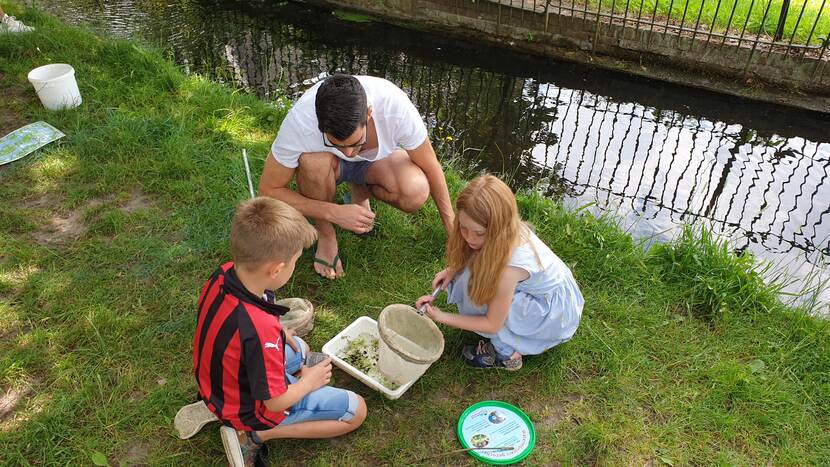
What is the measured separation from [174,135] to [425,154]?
1945 mm

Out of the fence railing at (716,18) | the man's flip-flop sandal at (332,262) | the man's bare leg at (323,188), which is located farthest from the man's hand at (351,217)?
the fence railing at (716,18)

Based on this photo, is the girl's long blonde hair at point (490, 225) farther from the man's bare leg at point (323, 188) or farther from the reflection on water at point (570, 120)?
the reflection on water at point (570, 120)

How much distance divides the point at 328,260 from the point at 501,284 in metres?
1.07

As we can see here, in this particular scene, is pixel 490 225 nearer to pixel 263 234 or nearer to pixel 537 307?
pixel 537 307

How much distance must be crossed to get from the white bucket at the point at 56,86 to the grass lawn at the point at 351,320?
1.21 ft

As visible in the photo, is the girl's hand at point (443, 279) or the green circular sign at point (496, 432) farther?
the girl's hand at point (443, 279)

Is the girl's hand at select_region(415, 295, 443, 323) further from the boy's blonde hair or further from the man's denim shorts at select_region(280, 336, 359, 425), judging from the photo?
the boy's blonde hair

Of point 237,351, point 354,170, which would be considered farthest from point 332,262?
point 237,351

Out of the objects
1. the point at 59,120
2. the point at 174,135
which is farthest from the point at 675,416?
the point at 59,120

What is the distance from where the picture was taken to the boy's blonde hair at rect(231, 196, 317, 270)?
1.73 metres

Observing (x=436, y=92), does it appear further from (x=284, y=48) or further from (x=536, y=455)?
(x=536, y=455)

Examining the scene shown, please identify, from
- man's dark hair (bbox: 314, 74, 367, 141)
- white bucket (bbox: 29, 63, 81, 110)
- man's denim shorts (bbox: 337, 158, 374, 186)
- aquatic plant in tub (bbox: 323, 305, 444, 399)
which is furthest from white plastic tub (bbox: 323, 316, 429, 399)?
white bucket (bbox: 29, 63, 81, 110)

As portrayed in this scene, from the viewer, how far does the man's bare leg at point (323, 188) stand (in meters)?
2.68

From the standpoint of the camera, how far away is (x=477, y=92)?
18.0ft
